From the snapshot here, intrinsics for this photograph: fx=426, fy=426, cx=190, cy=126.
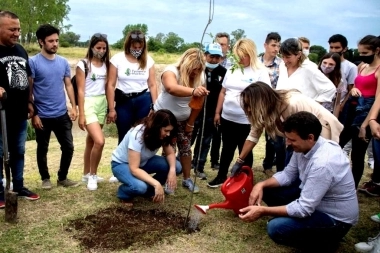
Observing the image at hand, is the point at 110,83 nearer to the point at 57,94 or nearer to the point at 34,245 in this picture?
the point at 57,94

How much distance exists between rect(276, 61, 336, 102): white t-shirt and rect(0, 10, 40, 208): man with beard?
2.51 meters

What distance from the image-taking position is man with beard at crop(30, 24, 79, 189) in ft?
13.8

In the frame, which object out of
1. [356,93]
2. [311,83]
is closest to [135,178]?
[311,83]

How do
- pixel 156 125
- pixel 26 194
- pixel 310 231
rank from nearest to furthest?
pixel 310 231 → pixel 156 125 → pixel 26 194

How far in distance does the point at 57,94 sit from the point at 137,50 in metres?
0.96

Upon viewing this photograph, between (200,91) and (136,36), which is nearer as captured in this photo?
(200,91)

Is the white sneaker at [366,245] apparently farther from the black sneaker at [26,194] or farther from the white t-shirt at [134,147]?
the black sneaker at [26,194]

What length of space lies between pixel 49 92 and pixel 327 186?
2.83m

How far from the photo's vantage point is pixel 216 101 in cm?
519

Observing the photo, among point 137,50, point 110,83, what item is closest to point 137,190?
point 110,83

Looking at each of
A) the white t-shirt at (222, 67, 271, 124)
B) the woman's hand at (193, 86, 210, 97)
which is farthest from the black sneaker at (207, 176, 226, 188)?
the woman's hand at (193, 86, 210, 97)

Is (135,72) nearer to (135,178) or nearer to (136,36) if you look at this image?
(136,36)

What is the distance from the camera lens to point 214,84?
5.11 meters

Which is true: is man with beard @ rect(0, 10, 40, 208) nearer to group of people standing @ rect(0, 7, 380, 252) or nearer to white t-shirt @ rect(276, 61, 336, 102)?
group of people standing @ rect(0, 7, 380, 252)
